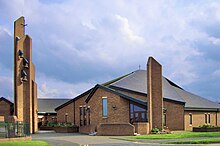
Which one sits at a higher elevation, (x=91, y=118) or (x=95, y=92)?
(x=95, y=92)

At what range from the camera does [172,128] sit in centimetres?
4488

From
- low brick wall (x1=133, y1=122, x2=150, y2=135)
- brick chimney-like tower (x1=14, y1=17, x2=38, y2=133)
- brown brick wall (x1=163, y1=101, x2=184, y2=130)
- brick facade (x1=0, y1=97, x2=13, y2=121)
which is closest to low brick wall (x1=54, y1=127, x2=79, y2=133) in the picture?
brick chimney-like tower (x1=14, y1=17, x2=38, y2=133)

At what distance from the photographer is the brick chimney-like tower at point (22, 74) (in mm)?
46994

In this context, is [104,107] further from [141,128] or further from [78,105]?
[78,105]

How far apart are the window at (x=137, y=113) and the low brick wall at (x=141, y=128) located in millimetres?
2332

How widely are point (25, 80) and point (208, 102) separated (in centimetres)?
2502

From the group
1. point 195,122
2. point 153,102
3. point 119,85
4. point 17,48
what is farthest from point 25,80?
point 195,122

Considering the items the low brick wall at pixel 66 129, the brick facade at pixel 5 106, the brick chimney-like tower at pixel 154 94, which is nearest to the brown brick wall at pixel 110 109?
the brick chimney-like tower at pixel 154 94

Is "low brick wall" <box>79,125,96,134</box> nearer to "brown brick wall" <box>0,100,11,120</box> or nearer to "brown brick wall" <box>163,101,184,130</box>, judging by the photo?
"brown brick wall" <box>163,101,184,130</box>

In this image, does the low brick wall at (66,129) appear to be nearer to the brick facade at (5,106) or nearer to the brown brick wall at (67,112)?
the brown brick wall at (67,112)

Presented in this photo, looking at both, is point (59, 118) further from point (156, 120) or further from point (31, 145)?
point (31, 145)

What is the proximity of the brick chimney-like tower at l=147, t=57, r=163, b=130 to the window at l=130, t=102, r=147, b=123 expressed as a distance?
950 millimetres

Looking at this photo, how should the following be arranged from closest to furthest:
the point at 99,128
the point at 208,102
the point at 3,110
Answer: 1. the point at 99,128
2. the point at 208,102
3. the point at 3,110

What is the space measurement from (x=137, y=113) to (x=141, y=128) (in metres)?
3.81
